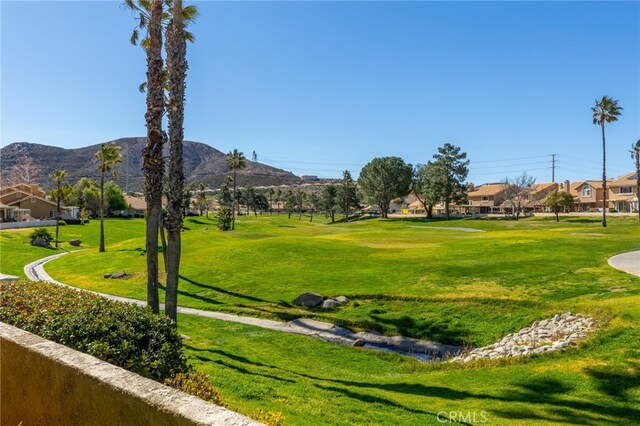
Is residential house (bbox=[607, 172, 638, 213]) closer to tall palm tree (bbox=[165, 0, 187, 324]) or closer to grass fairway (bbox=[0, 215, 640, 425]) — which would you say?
grass fairway (bbox=[0, 215, 640, 425])

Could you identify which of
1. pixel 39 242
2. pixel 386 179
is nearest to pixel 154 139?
pixel 39 242

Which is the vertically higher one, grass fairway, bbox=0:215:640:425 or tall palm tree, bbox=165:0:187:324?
tall palm tree, bbox=165:0:187:324

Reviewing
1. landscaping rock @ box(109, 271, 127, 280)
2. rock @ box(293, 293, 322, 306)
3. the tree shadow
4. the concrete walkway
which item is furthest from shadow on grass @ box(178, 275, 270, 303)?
the concrete walkway

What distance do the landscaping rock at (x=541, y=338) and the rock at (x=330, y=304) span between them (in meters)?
9.33

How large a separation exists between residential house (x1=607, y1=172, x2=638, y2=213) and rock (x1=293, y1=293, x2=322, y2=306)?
102408 mm

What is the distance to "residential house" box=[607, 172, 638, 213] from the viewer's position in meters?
108

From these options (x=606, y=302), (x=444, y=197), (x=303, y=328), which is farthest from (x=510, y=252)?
(x=444, y=197)

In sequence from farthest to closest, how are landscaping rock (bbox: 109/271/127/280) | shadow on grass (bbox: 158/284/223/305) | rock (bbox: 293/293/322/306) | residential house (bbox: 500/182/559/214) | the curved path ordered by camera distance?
1. residential house (bbox: 500/182/559/214)
2. landscaping rock (bbox: 109/271/127/280)
3. shadow on grass (bbox: 158/284/223/305)
4. rock (bbox: 293/293/322/306)
5. the curved path

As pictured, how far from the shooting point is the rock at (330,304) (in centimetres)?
2819

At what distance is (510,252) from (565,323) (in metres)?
19.3

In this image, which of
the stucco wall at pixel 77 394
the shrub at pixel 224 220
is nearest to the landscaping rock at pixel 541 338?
the stucco wall at pixel 77 394

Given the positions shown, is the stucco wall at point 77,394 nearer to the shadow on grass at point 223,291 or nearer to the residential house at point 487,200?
the shadow on grass at point 223,291

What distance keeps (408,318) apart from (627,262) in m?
17.1

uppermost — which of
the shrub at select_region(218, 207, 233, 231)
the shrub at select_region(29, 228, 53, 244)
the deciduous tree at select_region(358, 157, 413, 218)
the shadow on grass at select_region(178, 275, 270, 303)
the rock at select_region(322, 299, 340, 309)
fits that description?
the deciduous tree at select_region(358, 157, 413, 218)
